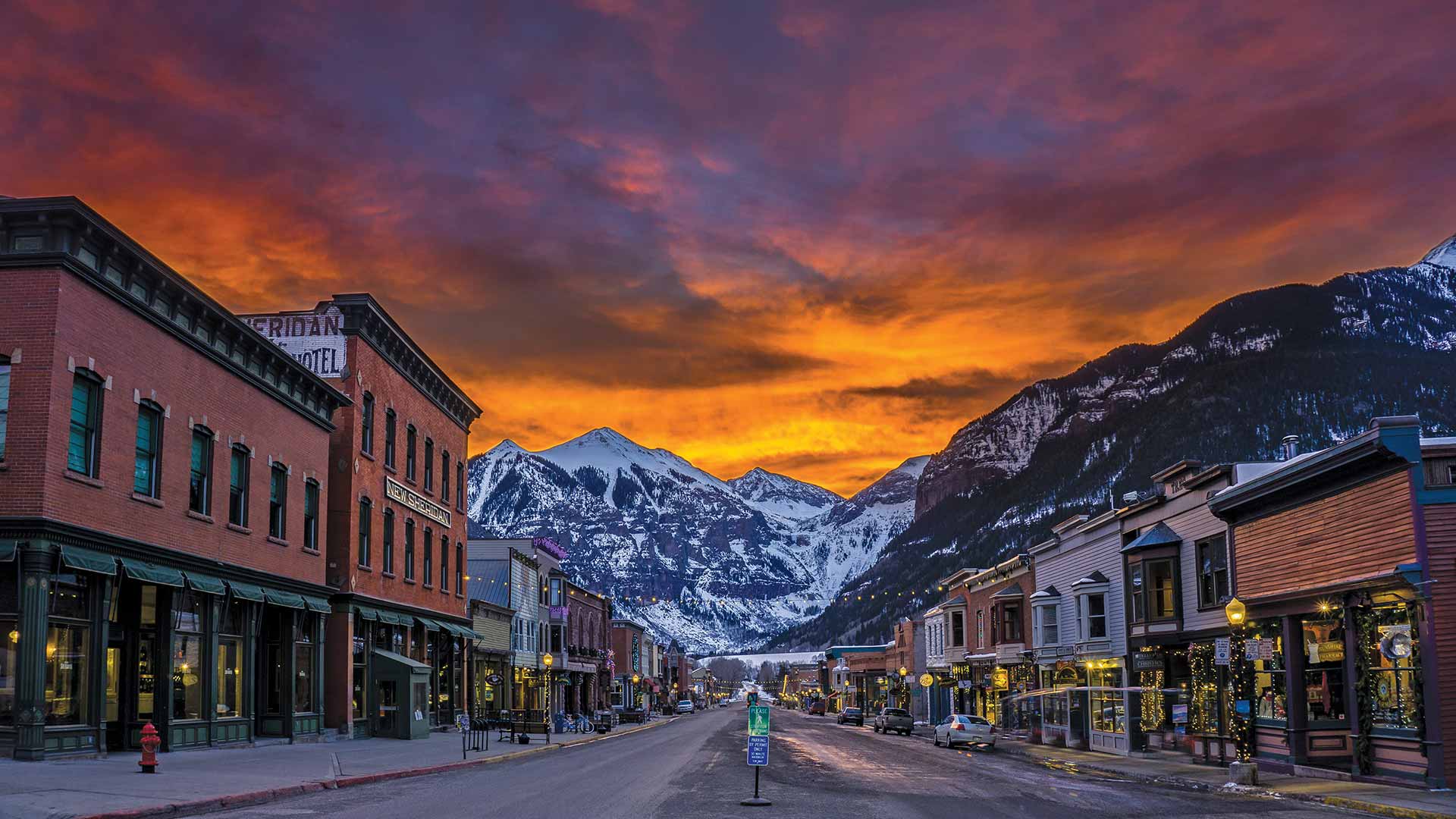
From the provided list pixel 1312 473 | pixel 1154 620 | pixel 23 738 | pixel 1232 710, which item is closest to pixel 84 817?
pixel 23 738

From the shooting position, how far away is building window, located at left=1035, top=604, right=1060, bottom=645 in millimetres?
53969

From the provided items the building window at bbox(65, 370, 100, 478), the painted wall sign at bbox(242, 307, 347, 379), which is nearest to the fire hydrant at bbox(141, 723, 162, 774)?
the building window at bbox(65, 370, 100, 478)

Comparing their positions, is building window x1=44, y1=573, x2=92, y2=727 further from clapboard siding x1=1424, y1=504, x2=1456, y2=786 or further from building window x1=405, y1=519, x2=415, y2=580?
clapboard siding x1=1424, y1=504, x2=1456, y2=786

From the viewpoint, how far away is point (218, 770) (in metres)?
25.6

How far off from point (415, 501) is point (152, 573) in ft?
76.6

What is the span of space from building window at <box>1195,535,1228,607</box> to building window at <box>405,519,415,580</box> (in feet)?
101

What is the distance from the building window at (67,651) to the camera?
998 inches

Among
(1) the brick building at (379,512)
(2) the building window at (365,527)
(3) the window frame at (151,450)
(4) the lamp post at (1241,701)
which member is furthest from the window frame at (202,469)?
(4) the lamp post at (1241,701)

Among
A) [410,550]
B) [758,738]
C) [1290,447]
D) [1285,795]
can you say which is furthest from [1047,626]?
[758,738]

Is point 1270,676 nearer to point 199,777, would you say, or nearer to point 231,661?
point 199,777

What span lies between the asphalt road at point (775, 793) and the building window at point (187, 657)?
7521 mm

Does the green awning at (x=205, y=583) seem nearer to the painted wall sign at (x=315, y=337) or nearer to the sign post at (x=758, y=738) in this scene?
the painted wall sign at (x=315, y=337)

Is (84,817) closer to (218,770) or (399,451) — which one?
(218,770)

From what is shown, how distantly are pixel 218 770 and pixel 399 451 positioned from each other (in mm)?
25930
